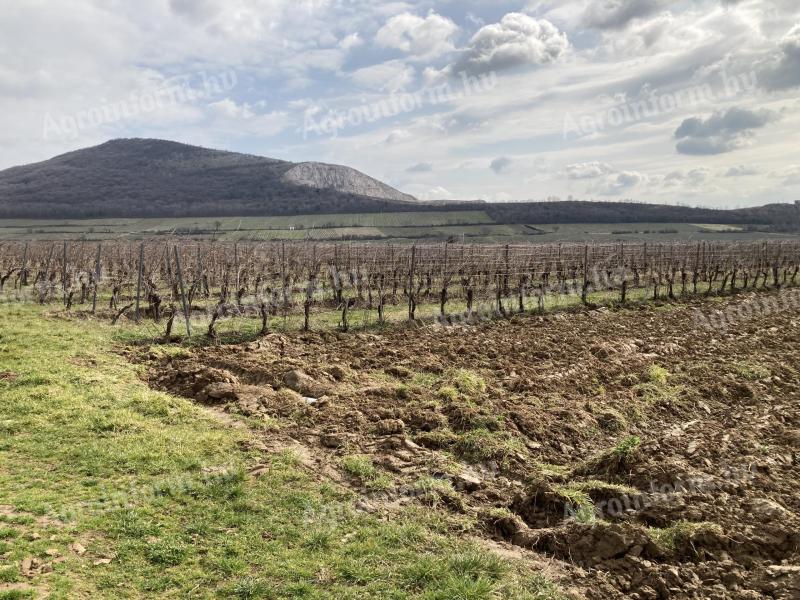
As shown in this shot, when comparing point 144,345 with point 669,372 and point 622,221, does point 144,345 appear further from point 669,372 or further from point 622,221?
point 622,221

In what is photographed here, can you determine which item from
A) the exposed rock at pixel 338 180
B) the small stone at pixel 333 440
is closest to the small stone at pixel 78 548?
the small stone at pixel 333 440

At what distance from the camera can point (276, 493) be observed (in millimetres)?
Result: 5215

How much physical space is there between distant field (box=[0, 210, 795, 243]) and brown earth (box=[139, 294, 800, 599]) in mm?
51472

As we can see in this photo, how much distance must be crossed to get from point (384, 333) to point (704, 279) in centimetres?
2192

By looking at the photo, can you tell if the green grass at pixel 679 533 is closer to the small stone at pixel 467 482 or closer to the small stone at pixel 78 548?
the small stone at pixel 467 482

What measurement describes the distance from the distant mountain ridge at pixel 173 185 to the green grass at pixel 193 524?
88.1 metres

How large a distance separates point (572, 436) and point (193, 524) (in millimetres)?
4696

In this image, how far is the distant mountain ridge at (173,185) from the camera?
98.5 m

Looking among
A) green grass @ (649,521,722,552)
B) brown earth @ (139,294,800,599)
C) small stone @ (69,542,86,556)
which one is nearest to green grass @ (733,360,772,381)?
brown earth @ (139,294,800,599)

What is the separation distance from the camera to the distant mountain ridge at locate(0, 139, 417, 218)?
98500 mm

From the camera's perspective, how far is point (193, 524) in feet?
15.3

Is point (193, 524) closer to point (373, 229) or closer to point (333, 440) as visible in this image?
point (333, 440)

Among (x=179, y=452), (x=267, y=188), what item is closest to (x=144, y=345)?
(x=179, y=452)

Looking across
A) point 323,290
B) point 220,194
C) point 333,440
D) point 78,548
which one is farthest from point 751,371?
point 220,194
